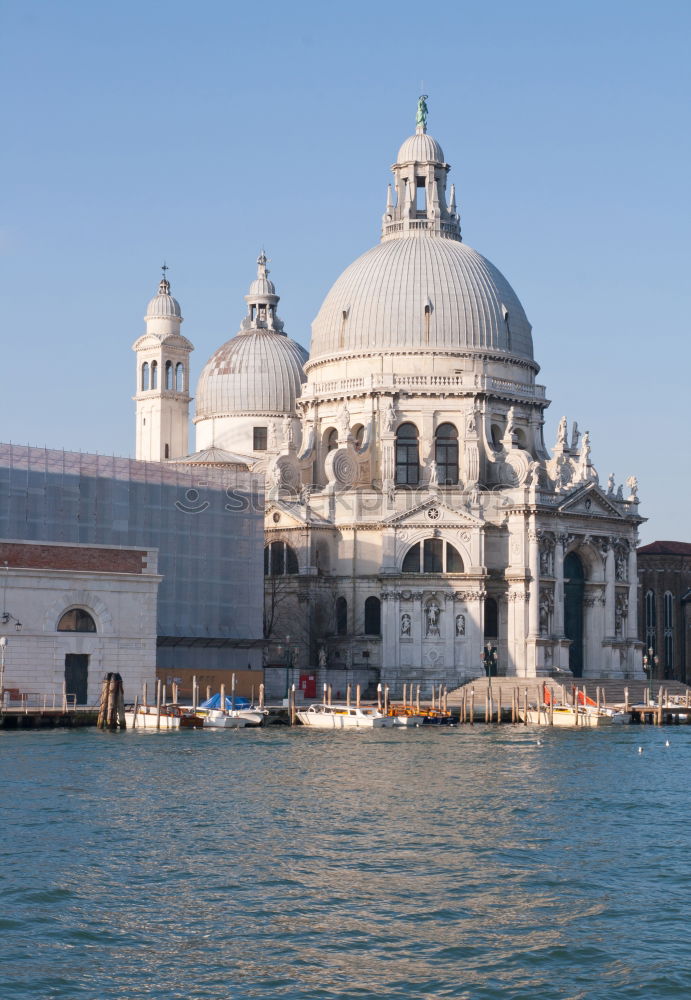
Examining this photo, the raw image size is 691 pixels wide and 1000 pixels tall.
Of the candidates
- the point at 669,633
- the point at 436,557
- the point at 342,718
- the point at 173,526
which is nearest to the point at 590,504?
the point at 436,557

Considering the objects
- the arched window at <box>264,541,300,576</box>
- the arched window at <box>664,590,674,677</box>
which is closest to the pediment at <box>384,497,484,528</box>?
the arched window at <box>264,541,300,576</box>

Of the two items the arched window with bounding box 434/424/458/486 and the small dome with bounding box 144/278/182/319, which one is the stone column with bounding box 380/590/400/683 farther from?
the small dome with bounding box 144/278/182/319

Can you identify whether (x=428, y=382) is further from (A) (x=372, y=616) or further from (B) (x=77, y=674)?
(B) (x=77, y=674)

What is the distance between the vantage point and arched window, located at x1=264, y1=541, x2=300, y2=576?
7912cm

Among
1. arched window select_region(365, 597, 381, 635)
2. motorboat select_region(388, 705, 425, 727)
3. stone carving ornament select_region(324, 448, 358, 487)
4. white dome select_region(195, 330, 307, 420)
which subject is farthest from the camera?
white dome select_region(195, 330, 307, 420)

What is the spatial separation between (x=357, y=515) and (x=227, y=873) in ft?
163

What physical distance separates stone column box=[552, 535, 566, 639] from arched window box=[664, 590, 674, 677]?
2256 centimetres

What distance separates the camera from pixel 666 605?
99.4m

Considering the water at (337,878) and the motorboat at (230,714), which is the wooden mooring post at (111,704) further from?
the water at (337,878)

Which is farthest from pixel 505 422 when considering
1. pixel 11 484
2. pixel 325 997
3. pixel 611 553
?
Result: pixel 325 997

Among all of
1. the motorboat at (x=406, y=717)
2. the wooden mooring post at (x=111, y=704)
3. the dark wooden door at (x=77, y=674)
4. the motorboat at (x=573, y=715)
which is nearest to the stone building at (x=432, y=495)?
the motorboat at (x=573, y=715)

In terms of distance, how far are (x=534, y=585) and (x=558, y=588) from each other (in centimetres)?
208

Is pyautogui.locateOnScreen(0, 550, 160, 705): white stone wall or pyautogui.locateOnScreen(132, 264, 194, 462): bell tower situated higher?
pyautogui.locateOnScreen(132, 264, 194, 462): bell tower

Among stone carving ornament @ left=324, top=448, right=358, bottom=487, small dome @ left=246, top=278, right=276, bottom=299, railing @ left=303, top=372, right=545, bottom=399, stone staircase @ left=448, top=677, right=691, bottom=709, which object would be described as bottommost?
stone staircase @ left=448, top=677, right=691, bottom=709
